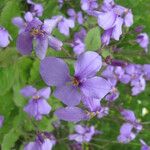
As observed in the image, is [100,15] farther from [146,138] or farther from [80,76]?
[146,138]

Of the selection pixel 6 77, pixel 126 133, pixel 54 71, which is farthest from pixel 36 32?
pixel 126 133

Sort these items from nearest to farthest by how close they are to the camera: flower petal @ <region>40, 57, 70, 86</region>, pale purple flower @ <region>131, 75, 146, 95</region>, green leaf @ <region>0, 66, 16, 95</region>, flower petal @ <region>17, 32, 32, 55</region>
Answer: flower petal @ <region>40, 57, 70, 86</region>
flower petal @ <region>17, 32, 32, 55</region>
green leaf @ <region>0, 66, 16, 95</region>
pale purple flower @ <region>131, 75, 146, 95</region>

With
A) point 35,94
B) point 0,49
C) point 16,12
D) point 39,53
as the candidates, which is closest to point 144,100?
point 35,94

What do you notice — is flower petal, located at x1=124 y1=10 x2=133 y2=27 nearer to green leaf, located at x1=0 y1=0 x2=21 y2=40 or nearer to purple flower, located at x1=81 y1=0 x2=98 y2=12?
purple flower, located at x1=81 y1=0 x2=98 y2=12

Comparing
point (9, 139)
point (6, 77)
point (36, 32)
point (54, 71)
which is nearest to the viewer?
point (54, 71)

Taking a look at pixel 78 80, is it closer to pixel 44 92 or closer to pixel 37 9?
pixel 44 92

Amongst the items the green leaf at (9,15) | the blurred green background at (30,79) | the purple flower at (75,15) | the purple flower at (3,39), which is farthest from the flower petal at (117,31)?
the purple flower at (75,15)

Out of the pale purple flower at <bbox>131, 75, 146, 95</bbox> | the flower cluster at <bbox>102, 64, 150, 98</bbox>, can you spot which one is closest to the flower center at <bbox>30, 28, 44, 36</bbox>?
the flower cluster at <bbox>102, 64, 150, 98</bbox>
